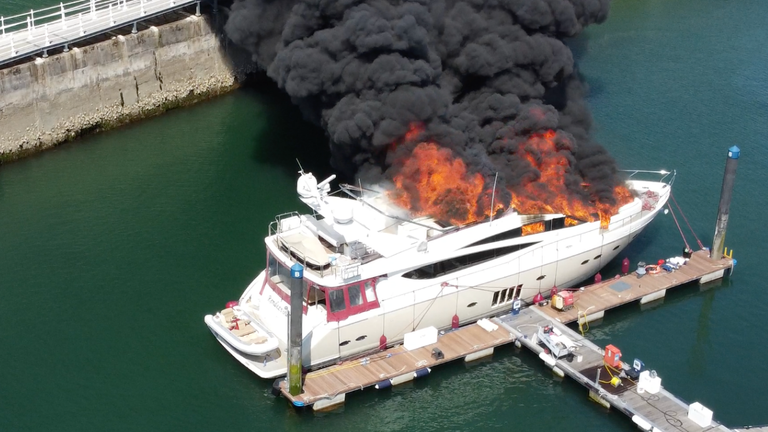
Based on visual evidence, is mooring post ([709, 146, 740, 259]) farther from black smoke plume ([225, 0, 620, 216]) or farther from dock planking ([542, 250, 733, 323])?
black smoke plume ([225, 0, 620, 216])

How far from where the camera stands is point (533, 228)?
42281 millimetres

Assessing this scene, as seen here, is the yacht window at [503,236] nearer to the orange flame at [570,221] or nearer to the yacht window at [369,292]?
the orange flame at [570,221]

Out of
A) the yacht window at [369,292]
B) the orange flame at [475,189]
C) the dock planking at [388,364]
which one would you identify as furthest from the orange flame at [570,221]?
the yacht window at [369,292]

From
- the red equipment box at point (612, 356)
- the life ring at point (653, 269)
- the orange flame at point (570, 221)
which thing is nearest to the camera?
the red equipment box at point (612, 356)

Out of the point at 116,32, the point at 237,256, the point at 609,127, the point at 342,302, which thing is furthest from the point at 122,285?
the point at 609,127

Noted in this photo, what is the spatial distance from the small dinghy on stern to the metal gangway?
20536 millimetres

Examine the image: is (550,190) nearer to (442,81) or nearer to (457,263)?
(457,263)

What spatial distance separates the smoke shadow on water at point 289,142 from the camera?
53656 millimetres

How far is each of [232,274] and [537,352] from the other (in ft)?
41.7

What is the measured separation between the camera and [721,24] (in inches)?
2928

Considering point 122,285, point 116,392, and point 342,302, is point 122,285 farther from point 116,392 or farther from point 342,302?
point 342,302

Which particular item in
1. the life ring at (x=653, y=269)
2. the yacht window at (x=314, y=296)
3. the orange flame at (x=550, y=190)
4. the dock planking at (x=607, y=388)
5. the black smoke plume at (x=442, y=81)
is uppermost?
the black smoke plume at (x=442, y=81)

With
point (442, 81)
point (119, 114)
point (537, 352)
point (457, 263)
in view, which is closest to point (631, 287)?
point (537, 352)

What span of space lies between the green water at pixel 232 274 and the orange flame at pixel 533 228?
4.26 m
